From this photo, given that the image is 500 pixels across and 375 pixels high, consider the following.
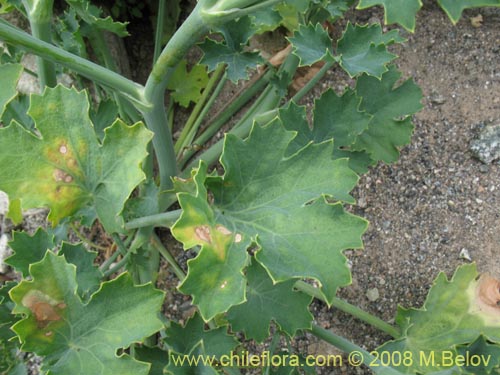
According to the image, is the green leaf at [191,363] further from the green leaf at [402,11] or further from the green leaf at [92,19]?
the green leaf at [92,19]

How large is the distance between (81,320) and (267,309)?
0.44 meters

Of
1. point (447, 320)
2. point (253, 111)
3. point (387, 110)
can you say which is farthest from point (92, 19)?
point (447, 320)

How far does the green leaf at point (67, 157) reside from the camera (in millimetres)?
1121

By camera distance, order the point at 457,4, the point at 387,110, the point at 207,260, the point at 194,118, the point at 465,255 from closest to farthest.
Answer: the point at 457,4 → the point at 207,260 → the point at 387,110 → the point at 465,255 → the point at 194,118

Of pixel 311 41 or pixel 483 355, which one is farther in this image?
pixel 311 41

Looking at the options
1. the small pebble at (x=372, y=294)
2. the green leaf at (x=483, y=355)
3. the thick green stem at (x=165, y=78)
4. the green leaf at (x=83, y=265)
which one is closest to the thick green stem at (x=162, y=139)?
the thick green stem at (x=165, y=78)

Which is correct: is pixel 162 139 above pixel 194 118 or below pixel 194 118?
above

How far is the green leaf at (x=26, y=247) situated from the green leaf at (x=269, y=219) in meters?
0.46

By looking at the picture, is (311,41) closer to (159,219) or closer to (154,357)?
(159,219)

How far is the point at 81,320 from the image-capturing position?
114 cm

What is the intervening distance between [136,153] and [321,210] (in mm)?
376

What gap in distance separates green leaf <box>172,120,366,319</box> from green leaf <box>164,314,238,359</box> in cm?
32

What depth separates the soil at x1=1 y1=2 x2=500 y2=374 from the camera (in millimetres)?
1711

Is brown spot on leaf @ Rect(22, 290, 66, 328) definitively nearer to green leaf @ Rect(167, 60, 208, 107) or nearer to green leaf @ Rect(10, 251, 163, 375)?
green leaf @ Rect(10, 251, 163, 375)
